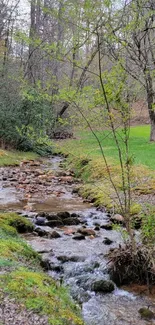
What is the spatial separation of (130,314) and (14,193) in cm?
725

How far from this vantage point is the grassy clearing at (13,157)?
1641 centimetres

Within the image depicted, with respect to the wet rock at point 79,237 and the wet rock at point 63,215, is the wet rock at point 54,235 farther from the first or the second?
the wet rock at point 63,215

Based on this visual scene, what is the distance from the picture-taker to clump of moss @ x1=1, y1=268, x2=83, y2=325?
3.19m

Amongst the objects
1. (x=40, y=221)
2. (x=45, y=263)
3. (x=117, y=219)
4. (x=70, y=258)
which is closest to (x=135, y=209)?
(x=117, y=219)

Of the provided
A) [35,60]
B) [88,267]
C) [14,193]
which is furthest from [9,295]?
[35,60]

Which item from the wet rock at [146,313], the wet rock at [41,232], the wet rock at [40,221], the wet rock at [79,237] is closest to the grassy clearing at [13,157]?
the wet rock at [40,221]

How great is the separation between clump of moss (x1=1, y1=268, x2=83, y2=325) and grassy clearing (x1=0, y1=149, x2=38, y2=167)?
12.5 m

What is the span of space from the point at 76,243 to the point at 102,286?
5.65ft

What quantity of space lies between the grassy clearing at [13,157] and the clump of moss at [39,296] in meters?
12.5

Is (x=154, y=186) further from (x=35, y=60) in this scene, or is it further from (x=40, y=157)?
(x=35, y=60)

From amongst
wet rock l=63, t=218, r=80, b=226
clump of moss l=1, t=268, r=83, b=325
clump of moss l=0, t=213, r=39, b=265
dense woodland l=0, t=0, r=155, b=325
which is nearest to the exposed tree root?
dense woodland l=0, t=0, r=155, b=325

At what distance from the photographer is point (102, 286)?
192 inches

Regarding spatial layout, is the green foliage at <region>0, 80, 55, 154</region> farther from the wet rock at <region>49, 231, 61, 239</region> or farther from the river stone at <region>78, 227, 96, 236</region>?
the wet rock at <region>49, 231, 61, 239</region>

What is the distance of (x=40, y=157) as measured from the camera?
20.3 m
